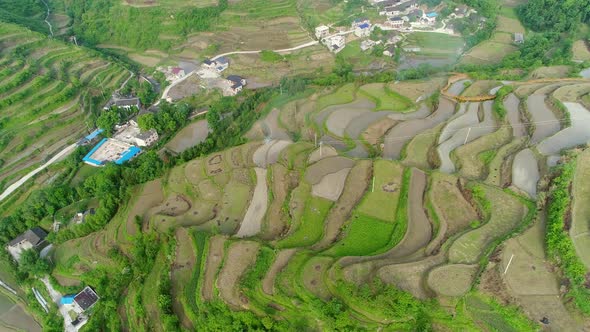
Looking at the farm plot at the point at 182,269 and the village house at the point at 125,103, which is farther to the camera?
the village house at the point at 125,103

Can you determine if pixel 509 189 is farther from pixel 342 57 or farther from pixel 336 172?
pixel 342 57

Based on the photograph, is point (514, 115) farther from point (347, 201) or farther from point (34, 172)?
point (34, 172)

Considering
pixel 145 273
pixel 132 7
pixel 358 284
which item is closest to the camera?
pixel 358 284

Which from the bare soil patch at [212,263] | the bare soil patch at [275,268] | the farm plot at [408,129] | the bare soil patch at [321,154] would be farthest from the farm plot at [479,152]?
the bare soil patch at [212,263]

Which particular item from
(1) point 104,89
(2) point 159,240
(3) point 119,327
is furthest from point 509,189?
(1) point 104,89

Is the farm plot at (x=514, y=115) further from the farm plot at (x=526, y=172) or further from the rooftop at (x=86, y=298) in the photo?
the rooftop at (x=86, y=298)

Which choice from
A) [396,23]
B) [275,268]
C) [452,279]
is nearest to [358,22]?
[396,23]

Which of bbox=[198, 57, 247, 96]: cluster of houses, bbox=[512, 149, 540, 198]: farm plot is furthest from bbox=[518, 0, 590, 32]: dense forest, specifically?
bbox=[198, 57, 247, 96]: cluster of houses
